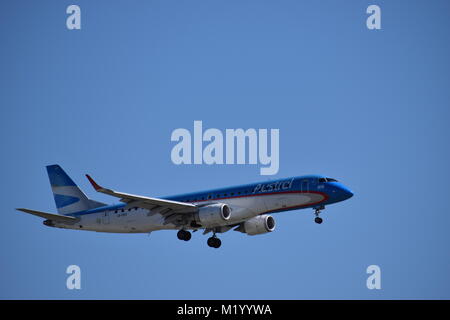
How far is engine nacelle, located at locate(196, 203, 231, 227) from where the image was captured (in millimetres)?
51219

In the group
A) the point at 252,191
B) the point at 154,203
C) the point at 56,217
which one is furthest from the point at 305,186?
the point at 56,217

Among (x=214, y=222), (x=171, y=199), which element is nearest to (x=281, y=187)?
(x=214, y=222)

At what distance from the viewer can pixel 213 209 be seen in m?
51.5

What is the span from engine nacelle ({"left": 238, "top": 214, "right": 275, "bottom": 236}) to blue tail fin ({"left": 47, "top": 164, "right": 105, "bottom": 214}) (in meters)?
Answer: 12.6

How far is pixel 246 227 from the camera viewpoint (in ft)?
184

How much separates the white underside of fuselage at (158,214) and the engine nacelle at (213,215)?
1.89ft

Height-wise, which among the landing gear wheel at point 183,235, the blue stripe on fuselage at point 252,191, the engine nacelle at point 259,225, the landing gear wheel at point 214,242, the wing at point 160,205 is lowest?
the landing gear wheel at point 214,242

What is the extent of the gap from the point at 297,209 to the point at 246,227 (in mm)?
5926

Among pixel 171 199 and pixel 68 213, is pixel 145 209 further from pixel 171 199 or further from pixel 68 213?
pixel 68 213

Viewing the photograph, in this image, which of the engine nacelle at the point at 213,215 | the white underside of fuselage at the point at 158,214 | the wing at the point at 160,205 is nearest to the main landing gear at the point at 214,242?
the white underside of fuselage at the point at 158,214

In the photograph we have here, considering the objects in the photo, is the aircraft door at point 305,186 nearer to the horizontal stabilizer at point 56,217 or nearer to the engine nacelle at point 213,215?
the engine nacelle at point 213,215

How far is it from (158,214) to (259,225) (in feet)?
25.1

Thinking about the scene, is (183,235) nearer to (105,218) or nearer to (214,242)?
(214,242)

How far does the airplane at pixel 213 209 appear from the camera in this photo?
50.6 meters
